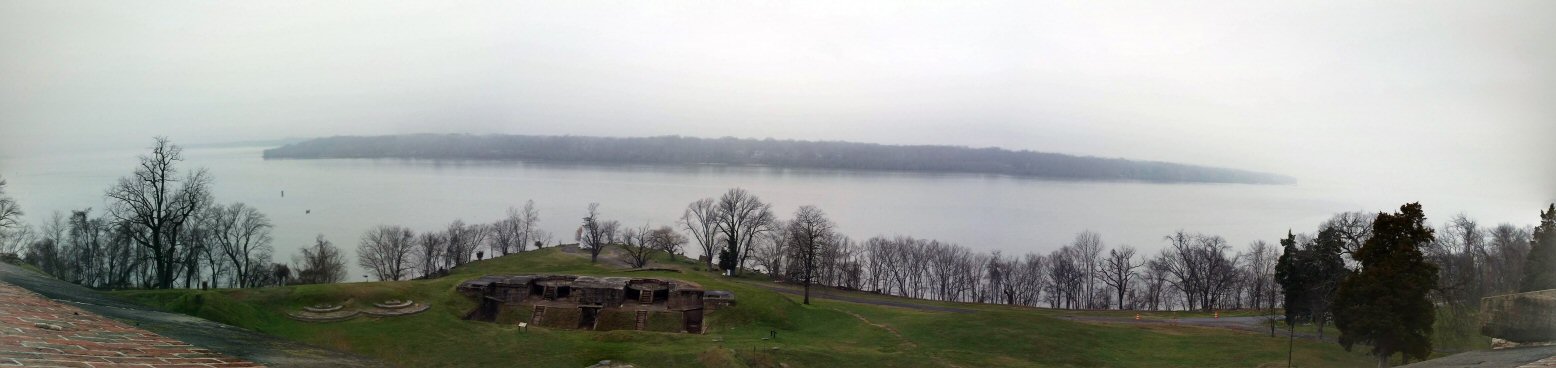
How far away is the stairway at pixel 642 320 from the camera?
99.8ft

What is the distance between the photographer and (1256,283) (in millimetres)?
56719

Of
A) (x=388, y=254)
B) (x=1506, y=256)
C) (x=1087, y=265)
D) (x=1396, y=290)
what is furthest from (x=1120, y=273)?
(x=388, y=254)

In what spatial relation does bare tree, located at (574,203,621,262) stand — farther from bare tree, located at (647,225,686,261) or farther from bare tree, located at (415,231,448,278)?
bare tree, located at (415,231,448,278)

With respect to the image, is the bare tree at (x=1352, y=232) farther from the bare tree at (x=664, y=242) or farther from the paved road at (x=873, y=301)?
the bare tree at (x=664, y=242)

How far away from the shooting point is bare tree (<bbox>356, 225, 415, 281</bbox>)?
56.3 m

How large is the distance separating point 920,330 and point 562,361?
16.5 meters

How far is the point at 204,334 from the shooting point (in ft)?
34.1


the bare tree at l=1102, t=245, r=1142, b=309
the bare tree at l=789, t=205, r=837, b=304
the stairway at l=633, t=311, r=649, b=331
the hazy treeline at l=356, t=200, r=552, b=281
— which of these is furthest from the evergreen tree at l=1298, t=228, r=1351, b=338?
the hazy treeline at l=356, t=200, r=552, b=281

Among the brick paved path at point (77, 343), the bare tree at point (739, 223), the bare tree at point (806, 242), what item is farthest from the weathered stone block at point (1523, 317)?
the bare tree at point (739, 223)

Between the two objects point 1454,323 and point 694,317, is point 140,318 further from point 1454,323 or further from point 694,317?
point 1454,323

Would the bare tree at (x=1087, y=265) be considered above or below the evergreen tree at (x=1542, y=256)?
below

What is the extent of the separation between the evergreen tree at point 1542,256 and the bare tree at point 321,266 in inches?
2653

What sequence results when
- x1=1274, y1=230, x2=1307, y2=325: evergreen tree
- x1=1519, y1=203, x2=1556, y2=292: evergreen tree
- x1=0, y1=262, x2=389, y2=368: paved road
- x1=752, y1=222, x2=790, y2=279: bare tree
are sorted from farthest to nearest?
x1=752, y1=222, x2=790, y2=279: bare tree → x1=1274, y1=230, x2=1307, y2=325: evergreen tree → x1=1519, y1=203, x2=1556, y2=292: evergreen tree → x1=0, y1=262, x2=389, y2=368: paved road

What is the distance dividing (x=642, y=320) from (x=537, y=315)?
4990 mm
